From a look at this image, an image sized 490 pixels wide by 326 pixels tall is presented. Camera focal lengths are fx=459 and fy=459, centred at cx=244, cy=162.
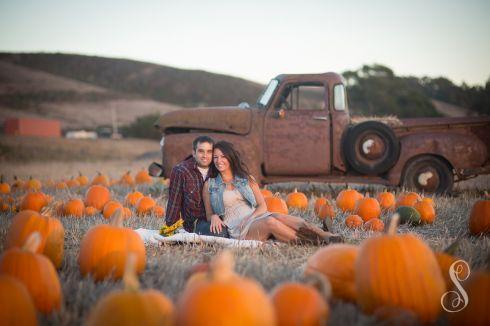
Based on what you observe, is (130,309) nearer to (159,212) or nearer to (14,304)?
(14,304)

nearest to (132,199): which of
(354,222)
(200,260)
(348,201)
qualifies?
(348,201)

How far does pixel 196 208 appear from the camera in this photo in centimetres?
455

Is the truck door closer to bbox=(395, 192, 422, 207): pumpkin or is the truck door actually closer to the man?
bbox=(395, 192, 422, 207): pumpkin

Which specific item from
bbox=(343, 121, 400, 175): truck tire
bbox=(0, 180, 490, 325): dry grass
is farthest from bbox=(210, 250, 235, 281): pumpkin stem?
bbox=(343, 121, 400, 175): truck tire

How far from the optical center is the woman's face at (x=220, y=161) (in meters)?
4.28

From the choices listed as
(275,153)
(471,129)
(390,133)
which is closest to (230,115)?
(275,153)

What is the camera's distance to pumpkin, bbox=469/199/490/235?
4.16 meters

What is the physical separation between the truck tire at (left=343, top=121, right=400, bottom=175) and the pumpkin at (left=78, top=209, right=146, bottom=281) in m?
4.82

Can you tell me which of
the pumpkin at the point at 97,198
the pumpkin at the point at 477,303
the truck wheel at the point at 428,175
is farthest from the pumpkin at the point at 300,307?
the truck wheel at the point at 428,175

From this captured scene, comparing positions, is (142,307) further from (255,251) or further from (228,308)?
(255,251)

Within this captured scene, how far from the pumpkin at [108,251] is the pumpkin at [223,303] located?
1.30 meters

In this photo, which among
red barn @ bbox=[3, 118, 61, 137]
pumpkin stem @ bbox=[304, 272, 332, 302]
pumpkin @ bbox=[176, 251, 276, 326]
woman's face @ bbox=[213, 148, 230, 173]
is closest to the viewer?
pumpkin @ bbox=[176, 251, 276, 326]

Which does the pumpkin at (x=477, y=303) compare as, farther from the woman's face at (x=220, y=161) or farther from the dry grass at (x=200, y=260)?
the woman's face at (x=220, y=161)

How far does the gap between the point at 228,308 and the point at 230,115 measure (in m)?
6.20
